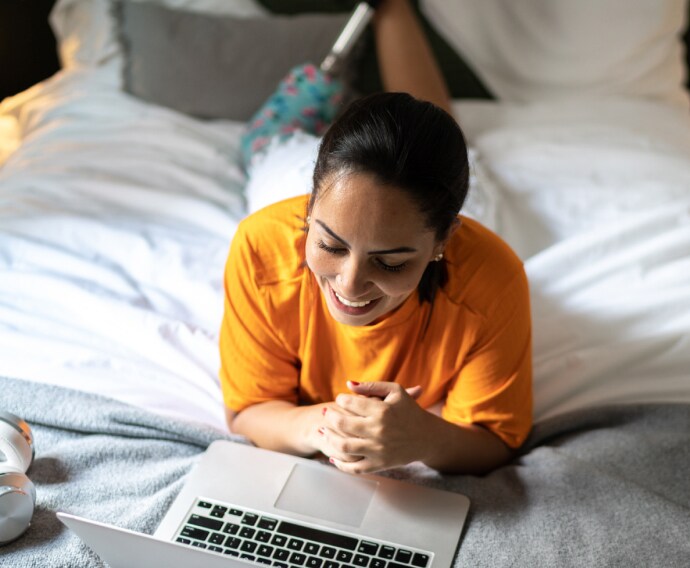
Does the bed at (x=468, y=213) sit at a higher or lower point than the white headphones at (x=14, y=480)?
lower

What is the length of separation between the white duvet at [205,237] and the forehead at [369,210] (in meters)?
0.47

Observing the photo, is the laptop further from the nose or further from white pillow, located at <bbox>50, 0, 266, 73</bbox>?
white pillow, located at <bbox>50, 0, 266, 73</bbox>

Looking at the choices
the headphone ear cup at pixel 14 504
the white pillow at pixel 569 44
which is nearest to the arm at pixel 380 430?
the headphone ear cup at pixel 14 504

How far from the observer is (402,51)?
6.36 ft

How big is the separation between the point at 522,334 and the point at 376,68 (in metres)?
1.13

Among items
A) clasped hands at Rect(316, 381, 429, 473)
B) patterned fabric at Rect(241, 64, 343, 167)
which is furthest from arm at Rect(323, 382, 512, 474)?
patterned fabric at Rect(241, 64, 343, 167)

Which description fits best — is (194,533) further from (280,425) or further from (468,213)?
(468,213)

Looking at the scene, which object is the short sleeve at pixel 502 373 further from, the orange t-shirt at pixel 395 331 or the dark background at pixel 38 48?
the dark background at pixel 38 48

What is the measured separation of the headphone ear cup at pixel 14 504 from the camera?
3.25ft

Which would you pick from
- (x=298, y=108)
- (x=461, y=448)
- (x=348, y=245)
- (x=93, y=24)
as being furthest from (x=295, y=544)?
(x=93, y=24)

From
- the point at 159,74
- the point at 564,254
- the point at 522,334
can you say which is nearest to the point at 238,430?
the point at 522,334

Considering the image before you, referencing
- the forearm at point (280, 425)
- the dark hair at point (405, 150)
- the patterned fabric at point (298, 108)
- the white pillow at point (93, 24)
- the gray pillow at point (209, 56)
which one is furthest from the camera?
the white pillow at point (93, 24)

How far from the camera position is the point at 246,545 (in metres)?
1.04

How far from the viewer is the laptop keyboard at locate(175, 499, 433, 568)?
1019 mm
